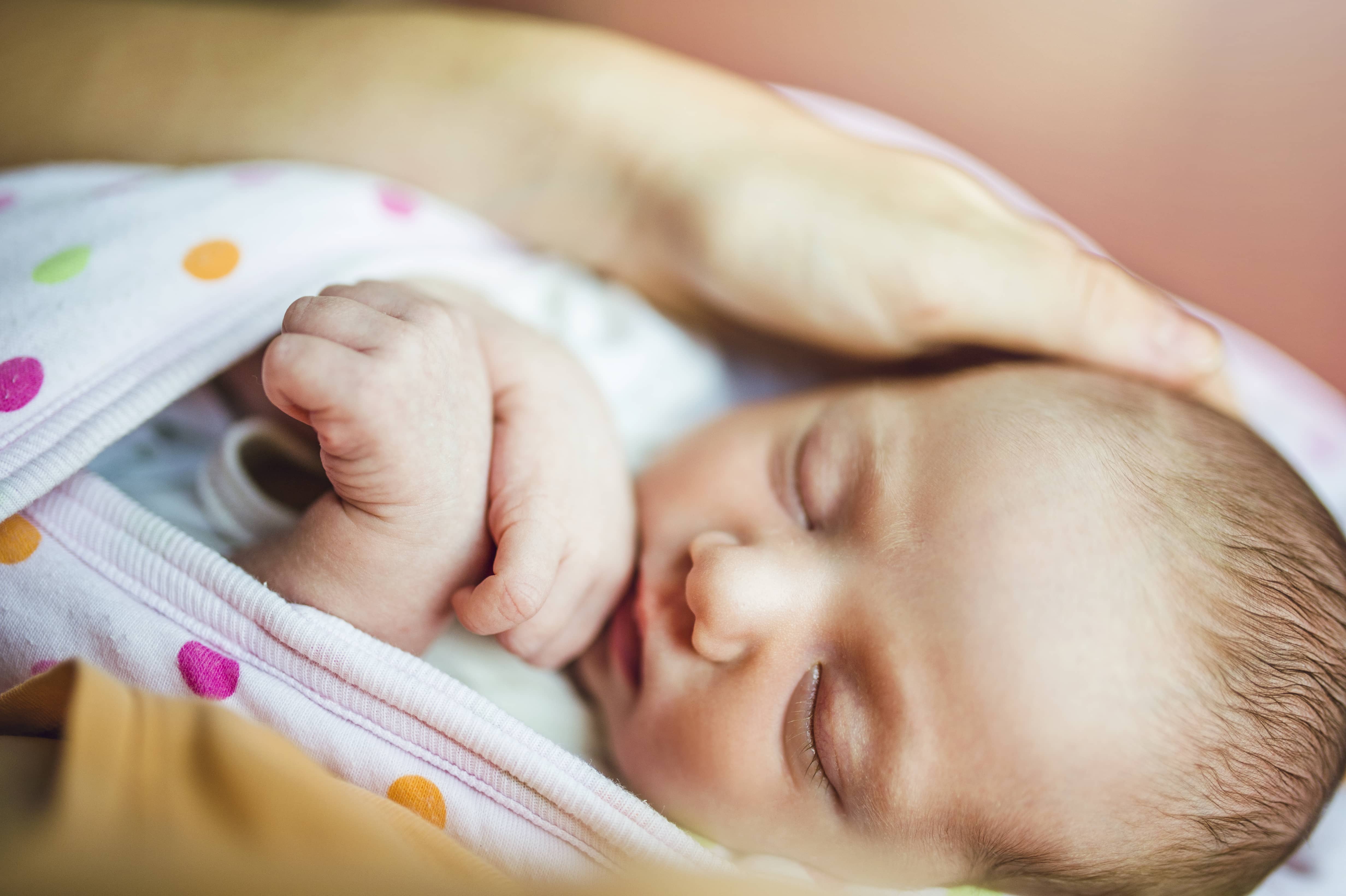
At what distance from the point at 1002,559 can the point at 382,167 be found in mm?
874

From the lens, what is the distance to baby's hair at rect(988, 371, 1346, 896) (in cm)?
69

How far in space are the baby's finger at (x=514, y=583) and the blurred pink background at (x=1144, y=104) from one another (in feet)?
3.43

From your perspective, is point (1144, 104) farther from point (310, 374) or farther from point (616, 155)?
point (310, 374)

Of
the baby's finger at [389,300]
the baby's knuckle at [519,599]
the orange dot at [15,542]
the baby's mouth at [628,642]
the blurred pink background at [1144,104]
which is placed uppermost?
the blurred pink background at [1144,104]

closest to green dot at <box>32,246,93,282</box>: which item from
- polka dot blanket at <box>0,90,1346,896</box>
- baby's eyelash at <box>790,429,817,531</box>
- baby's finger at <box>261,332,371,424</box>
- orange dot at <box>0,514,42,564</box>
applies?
polka dot blanket at <box>0,90,1346,896</box>

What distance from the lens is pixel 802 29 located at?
1405 mm

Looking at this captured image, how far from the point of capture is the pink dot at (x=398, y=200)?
99 centimetres

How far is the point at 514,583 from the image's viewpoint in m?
0.70

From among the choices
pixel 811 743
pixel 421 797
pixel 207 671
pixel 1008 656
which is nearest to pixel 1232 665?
pixel 1008 656

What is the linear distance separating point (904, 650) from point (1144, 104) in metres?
1.04

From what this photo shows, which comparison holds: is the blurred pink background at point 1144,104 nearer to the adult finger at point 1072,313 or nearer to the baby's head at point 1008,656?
the adult finger at point 1072,313

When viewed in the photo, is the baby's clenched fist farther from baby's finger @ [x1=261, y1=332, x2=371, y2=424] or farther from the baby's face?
the baby's face

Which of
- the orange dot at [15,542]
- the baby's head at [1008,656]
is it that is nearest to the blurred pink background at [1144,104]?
the baby's head at [1008,656]

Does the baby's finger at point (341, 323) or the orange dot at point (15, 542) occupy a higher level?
the baby's finger at point (341, 323)
